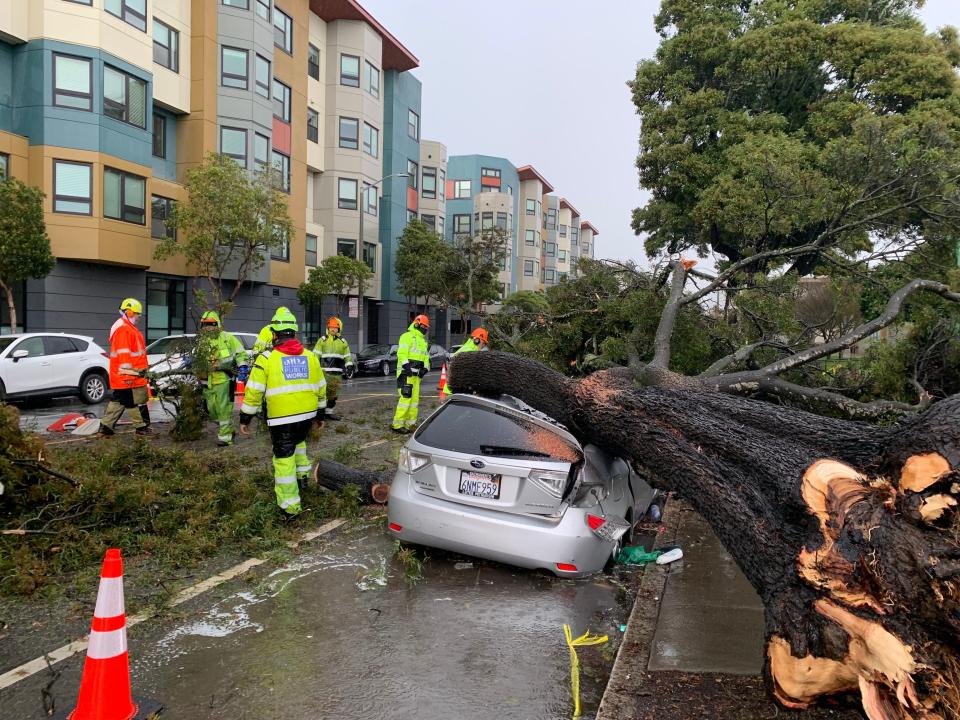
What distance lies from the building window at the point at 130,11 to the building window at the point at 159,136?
3058mm

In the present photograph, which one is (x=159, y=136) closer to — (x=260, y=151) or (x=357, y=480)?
(x=260, y=151)

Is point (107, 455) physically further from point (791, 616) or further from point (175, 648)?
point (791, 616)

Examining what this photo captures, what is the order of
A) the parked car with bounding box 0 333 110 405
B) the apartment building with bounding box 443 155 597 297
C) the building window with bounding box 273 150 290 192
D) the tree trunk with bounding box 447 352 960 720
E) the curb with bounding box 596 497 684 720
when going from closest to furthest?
the tree trunk with bounding box 447 352 960 720
the curb with bounding box 596 497 684 720
the parked car with bounding box 0 333 110 405
the building window with bounding box 273 150 290 192
the apartment building with bounding box 443 155 597 297

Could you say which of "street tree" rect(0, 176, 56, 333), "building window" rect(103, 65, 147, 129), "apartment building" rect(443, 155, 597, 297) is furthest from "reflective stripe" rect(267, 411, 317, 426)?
"apartment building" rect(443, 155, 597, 297)

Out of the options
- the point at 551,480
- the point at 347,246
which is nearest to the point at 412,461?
the point at 551,480

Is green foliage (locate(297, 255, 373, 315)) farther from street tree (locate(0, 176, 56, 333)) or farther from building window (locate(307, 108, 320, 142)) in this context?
street tree (locate(0, 176, 56, 333))

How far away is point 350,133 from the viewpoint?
3412cm

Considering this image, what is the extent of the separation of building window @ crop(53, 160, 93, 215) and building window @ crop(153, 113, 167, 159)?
4.24m

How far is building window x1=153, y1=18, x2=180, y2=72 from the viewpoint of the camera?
2248 centimetres

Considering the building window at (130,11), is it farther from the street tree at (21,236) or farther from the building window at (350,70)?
the building window at (350,70)

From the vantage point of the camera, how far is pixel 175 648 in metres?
3.59

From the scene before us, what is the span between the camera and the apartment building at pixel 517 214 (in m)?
58.0

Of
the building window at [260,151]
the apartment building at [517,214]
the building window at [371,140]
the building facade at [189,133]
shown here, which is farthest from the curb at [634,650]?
the apartment building at [517,214]

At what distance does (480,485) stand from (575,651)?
49.5 inches
